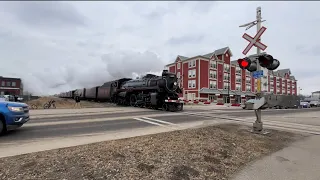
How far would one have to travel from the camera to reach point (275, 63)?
25.6ft

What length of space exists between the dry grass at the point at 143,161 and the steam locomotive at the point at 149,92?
1400 cm

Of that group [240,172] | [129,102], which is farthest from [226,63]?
[240,172]

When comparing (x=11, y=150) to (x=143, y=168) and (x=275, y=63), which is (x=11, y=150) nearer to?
(x=143, y=168)

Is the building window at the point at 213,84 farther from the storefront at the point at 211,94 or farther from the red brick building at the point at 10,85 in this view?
the red brick building at the point at 10,85

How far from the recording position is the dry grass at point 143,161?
13.2 ft

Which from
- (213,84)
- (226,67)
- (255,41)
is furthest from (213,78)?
(255,41)

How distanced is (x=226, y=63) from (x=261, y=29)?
185ft

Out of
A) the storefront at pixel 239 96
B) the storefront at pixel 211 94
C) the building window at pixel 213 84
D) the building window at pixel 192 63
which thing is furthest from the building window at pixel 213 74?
the storefront at pixel 239 96

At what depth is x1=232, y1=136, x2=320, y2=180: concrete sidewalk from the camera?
15.5 ft

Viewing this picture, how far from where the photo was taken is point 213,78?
58312 millimetres

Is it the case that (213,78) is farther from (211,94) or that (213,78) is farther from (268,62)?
(268,62)

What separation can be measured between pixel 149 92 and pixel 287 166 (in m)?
17.8

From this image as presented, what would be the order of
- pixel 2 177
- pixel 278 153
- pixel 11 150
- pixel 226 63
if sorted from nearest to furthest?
pixel 2 177 < pixel 11 150 < pixel 278 153 < pixel 226 63

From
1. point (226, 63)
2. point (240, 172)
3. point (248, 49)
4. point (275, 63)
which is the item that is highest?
point (226, 63)
